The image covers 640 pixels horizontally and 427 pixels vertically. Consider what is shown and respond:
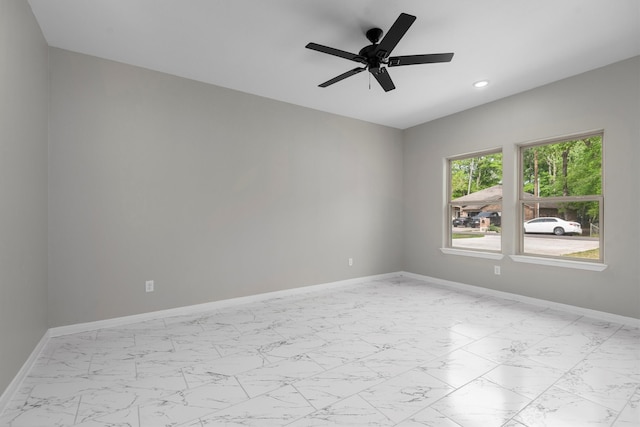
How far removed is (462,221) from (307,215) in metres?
2.52

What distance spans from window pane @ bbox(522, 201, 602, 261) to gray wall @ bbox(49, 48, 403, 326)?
2.37m

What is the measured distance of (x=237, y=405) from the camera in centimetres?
188

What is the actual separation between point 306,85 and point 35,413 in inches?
149

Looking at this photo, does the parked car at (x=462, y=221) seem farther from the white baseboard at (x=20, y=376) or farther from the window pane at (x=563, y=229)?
the white baseboard at (x=20, y=376)

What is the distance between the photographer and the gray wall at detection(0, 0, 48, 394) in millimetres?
1935

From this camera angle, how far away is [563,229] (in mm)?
3904

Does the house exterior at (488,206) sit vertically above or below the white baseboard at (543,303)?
above

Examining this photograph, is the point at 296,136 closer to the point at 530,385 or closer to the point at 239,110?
the point at 239,110

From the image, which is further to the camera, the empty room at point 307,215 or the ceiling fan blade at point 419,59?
the ceiling fan blade at point 419,59

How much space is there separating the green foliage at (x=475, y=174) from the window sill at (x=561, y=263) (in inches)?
43.8

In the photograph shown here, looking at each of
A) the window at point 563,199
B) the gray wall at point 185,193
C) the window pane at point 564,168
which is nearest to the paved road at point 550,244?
the window at point 563,199

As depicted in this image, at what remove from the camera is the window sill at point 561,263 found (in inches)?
137

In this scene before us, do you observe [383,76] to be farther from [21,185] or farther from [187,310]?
[187,310]

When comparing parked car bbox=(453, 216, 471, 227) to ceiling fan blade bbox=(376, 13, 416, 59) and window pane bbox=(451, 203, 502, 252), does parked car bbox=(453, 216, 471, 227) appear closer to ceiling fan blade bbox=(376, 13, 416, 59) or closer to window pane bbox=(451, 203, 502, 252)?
window pane bbox=(451, 203, 502, 252)
